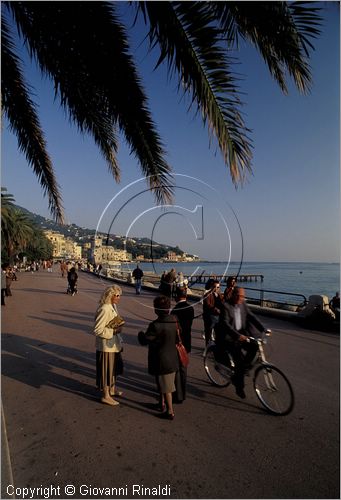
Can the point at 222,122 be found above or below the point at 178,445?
above

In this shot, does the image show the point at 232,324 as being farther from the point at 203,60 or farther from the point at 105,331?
the point at 203,60

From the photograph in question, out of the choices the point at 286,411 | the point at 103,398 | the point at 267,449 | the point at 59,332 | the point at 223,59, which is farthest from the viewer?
the point at 59,332

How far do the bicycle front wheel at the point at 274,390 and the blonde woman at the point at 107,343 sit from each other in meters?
2.01

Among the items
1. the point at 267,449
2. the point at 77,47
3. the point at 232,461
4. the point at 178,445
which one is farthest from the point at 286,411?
the point at 77,47

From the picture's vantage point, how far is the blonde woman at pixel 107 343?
13.4 ft

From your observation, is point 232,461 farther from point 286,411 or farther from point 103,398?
point 103,398

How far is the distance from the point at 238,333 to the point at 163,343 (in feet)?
3.98

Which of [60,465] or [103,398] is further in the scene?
[103,398]

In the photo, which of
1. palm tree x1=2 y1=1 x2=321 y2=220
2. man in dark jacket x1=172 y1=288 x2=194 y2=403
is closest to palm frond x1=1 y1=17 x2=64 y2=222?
palm tree x1=2 y1=1 x2=321 y2=220

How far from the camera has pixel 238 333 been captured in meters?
4.28

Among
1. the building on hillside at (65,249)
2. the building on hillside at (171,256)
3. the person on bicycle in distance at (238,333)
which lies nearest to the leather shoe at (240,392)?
the person on bicycle in distance at (238,333)

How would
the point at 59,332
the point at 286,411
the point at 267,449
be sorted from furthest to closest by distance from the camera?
the point at 59,332 → the point at 286,411 → the point at 267,449

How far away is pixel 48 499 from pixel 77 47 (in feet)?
14.5

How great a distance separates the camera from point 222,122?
2.87m
